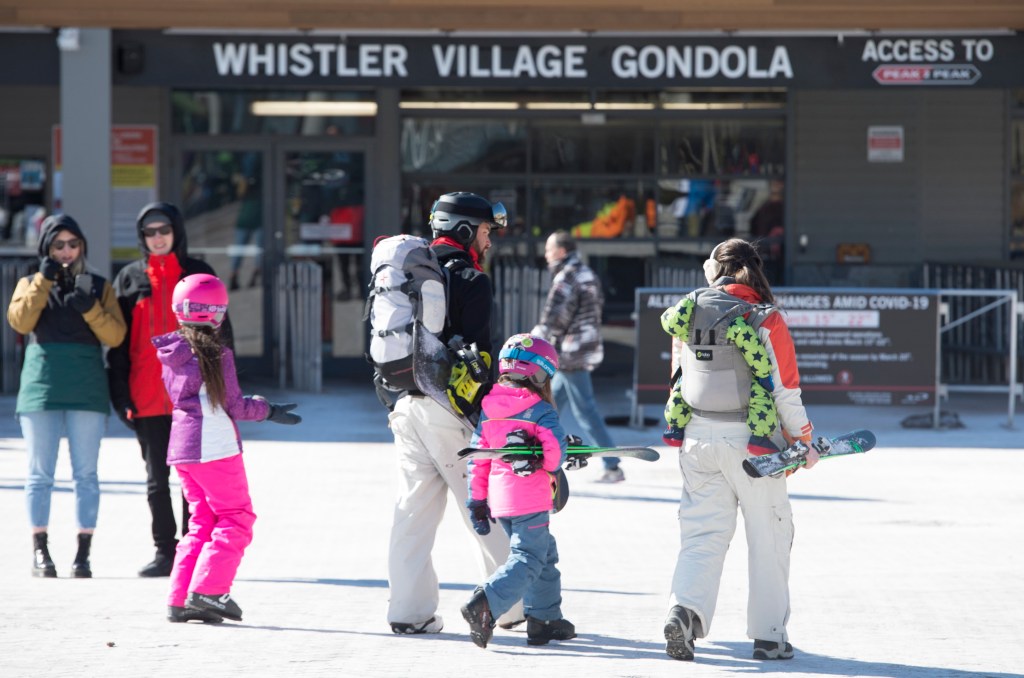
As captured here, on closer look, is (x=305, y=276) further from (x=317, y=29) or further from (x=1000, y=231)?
(x=1000, y=231)

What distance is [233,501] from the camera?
6469 mm

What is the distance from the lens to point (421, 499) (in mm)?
6195

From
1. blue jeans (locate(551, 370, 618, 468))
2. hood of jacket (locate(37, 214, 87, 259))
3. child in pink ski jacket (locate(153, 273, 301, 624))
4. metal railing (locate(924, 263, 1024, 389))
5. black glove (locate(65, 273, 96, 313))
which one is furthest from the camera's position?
metal railing (locate(924, 263, 1024, 389))

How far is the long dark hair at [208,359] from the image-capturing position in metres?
6.48

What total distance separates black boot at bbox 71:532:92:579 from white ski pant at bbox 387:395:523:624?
6.48ft

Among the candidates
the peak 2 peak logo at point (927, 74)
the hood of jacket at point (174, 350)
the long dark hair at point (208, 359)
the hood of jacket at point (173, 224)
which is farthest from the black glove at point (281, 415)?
the peak 2 peak logo at point (927, 74)

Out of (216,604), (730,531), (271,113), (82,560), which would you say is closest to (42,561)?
(82,560)

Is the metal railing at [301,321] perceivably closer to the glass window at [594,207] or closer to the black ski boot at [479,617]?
the glass window at [594,207]

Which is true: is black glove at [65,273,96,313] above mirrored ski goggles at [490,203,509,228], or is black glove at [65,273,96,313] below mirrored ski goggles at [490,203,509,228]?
below

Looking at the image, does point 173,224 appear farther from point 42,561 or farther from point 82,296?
point 42,561

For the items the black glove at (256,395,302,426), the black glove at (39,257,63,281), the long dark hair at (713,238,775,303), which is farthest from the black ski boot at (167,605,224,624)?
the long dark hair at (713,238,775,303)

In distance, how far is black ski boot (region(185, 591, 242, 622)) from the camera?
6.34 metres

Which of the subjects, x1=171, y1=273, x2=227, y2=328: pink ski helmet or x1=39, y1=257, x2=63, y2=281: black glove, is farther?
x1=39, y1=257, x2=63, y2=281: black glove

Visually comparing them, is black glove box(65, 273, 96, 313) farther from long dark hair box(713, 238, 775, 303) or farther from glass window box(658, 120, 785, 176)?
glass window box(658, 120, 785, 176)
